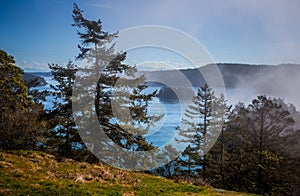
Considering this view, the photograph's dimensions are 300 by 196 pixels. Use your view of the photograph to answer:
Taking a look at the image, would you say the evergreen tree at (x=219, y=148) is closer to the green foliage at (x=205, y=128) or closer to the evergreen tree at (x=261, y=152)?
the green foliage at (x=205, y=128)

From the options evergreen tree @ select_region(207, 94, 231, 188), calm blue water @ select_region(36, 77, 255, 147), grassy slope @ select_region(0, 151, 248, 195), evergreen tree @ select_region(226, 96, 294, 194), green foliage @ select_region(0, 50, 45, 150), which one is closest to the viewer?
grassy slope @ select_region(0, 151, 248, 195)

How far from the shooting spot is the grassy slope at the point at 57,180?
8328 mm

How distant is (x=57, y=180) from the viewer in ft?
32.3

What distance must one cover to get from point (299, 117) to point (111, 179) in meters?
59.8

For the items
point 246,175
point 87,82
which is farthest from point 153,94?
point 246,175

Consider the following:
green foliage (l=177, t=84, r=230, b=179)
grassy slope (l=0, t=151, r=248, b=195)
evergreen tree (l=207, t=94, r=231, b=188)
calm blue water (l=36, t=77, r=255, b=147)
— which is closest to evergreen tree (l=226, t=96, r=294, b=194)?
evergreen tree (l=207, t=94, r=231, b=188)

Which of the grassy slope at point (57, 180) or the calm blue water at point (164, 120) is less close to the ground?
the calm blue water at point (164, 120)

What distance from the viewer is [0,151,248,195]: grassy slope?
8.33 metres

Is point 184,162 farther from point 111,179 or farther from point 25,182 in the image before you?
point 25,182

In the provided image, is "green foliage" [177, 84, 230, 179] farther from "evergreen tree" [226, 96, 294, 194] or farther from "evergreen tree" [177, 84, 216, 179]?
"evergreen tree" [226, 96, 294, 194]

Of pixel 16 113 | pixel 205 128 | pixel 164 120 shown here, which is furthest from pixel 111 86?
pixel 164 120

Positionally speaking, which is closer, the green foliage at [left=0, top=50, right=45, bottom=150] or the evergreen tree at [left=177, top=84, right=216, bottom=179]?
the green foliage at [left=0, top=50, right=45, bottom=150]

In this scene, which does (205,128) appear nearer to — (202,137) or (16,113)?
(202,137)

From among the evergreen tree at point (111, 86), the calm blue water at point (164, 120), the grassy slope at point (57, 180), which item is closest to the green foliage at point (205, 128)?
the calm blue water at point (164, 120)
